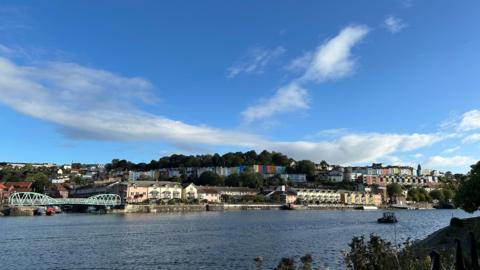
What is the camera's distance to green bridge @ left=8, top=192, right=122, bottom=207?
135 metres

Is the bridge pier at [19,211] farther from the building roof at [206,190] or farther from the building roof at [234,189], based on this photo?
the building roof at [234,189]

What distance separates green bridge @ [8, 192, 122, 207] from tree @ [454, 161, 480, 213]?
123230mm

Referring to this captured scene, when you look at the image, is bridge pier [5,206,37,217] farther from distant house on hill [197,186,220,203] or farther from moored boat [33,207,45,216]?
distant house on hill [197,186,220,203]

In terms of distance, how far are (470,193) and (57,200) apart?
126738 mm

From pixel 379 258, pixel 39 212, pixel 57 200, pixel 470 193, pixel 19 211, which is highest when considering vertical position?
pixel 470 193

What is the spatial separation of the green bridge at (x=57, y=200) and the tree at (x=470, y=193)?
12323 centimetres

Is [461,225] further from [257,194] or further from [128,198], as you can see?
[257,194]

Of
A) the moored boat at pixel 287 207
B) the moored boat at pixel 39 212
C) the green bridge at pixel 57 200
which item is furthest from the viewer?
the moored boat at pixel 287 207

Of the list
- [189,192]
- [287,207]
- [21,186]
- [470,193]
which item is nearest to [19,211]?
[21,186]

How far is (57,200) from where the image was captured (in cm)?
14050

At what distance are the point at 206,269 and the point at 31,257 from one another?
1611 centimetres

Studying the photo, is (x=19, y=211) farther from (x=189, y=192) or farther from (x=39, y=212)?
(x=189, y=192)

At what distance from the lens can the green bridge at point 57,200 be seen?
135m

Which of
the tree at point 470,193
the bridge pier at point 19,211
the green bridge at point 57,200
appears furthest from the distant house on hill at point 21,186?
the tree at point 470,193
